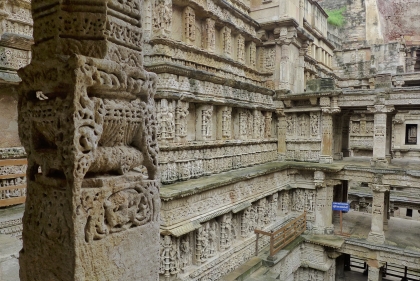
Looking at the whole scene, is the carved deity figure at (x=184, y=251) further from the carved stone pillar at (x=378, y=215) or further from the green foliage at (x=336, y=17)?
the green foliage at (x=336, y=17)

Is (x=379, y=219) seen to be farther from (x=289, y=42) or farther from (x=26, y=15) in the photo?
(x=26, y=15)

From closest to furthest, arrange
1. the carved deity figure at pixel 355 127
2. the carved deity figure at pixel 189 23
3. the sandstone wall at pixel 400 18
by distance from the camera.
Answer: the carved deity figure at pixel 189 23 → the carved deity figure at pixel 355 127 → the sandstone wall at pixel 400 18

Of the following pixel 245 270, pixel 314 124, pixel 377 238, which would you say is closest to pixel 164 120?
pixel 245 270

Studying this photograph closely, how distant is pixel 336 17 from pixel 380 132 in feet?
58.6

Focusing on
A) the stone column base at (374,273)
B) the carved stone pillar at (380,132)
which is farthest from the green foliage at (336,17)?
the stone column base at (374,273)

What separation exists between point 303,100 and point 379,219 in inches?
221

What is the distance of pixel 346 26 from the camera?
86.4 ft

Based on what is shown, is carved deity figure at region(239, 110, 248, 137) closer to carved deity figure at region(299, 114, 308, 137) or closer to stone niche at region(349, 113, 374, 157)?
carved deity figure at region(299, 114, 308, 137)

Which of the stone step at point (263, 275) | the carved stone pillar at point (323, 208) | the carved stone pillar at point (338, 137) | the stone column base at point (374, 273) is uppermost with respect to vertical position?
the carved stone pillar at point (338, 137)

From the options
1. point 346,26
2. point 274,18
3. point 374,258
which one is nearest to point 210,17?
point 274,18

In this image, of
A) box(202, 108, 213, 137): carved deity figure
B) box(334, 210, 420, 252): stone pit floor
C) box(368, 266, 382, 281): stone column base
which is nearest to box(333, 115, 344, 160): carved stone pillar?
box(334, 210, 420, 252): stone pit floor

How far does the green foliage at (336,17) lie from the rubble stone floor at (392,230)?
55.6ft

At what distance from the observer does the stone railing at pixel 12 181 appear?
251 inches

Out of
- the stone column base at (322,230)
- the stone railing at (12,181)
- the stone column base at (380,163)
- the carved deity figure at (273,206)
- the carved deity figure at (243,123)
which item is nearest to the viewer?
the stone railing at (12,181)
